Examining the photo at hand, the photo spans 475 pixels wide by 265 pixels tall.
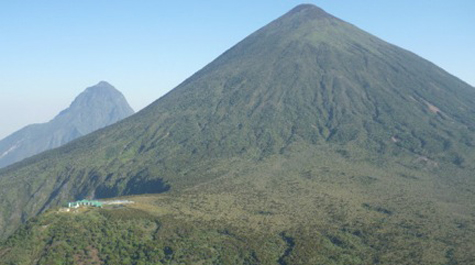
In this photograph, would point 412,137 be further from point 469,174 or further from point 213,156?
point 213,156

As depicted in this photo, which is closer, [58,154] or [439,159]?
[439,159]

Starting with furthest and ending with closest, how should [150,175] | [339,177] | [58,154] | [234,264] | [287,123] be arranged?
[58,154]
[287,123]
[150,175]
[339,177]
[234,264]

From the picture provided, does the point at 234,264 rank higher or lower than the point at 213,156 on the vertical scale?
lower

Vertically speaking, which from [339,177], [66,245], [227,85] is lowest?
[339,177]

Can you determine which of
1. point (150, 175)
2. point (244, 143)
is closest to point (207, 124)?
point (244, 143)

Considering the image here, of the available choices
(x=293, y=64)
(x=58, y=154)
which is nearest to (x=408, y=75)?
(x=293, y=64)

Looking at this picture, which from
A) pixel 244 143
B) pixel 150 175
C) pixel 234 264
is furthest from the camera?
pixel 244 143

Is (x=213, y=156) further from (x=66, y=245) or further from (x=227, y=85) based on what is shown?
(x=66, y=245)
